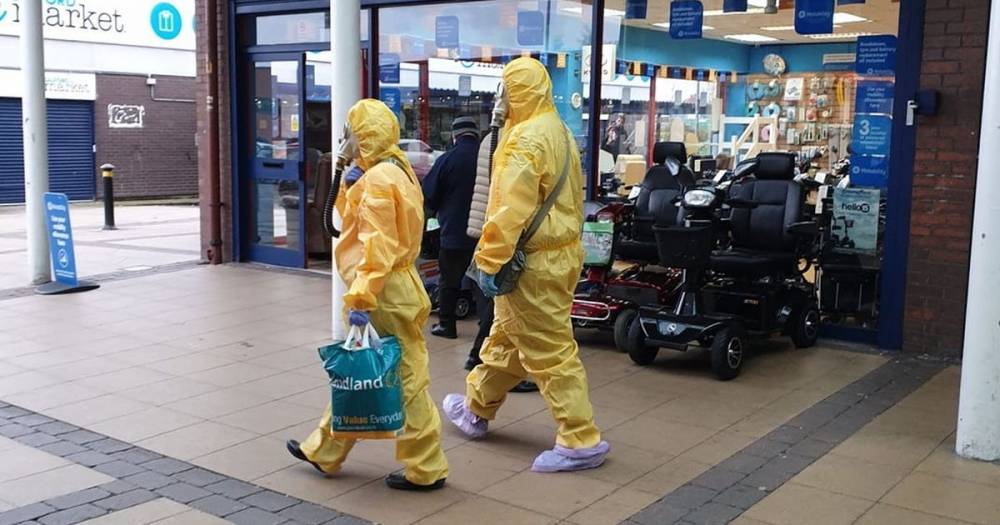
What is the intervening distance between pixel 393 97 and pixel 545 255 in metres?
5.82

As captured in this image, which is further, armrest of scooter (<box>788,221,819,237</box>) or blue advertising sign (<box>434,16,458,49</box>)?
blue advertising sign (<box>434,16,458,49</box>)

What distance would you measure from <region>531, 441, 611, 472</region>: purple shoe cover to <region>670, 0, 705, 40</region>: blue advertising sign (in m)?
5.15

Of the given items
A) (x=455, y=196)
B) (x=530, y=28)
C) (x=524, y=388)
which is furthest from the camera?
(x=530, y=28)

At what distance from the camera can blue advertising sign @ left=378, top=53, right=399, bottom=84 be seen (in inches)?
408

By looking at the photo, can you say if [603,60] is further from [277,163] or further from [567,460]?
[567,460]

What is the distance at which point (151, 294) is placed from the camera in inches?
387

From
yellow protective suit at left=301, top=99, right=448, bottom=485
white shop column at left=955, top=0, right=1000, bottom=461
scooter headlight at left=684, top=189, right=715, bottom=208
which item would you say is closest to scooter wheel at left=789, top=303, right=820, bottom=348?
scooter headlight at left=684, top=189, right=715, bottom=208

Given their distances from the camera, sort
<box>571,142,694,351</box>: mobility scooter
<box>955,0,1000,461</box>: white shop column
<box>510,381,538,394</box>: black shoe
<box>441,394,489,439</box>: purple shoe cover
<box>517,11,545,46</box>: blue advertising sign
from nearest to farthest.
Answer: <box>955,0,1000,461</box>: white shop column
<box>441,394,489,439</box>: purple shoe cover
<box>510,381,538,394</box>: black shoe
<box>571,142,694,351</box>: mobility scooter
<box>517,11,545,46</box>: blue advertising sign

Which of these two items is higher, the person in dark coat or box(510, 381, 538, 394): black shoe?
the person in dark coat

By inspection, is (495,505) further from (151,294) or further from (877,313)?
(151,294)

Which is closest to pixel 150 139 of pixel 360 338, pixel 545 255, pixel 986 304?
pixel 545 255

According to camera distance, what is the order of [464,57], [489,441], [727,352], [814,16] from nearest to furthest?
[489,441] → [727,352] → [814,16] → [464,57]

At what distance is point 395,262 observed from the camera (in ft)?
14.6

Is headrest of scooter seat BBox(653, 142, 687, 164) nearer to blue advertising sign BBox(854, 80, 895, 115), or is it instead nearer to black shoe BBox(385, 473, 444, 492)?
blue advertising sign BBox(854, 80, 895, 115)
